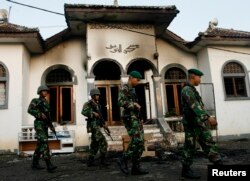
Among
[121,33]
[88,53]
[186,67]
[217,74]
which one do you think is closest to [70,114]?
[88,53]

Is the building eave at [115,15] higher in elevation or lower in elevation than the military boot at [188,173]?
higher

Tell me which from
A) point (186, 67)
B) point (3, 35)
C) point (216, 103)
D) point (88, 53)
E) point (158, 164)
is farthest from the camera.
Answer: point (186, 67)

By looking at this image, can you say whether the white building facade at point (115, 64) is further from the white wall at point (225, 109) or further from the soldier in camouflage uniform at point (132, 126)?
the soldier in camouflage uniform at point (132, 126)

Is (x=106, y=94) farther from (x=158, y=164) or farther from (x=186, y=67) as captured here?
(x=158, y=164)

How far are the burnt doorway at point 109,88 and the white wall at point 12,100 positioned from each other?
3564 millimetres

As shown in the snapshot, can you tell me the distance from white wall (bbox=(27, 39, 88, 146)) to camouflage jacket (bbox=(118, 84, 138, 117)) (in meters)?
7.69

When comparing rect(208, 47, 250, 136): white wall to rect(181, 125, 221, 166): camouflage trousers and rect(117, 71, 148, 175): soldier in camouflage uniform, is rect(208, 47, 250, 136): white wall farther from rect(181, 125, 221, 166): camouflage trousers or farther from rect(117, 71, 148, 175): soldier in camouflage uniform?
rect(181, 125, 221, 166): camouflage trousers

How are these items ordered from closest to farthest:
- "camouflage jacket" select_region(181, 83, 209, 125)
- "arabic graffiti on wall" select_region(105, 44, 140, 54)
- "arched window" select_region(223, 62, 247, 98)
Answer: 1. "camouflage jacket" select_region(181, 83, 209, 125)
2. "arabic graffiti on wall" select_region(105, 44, 140, 54)
3. "arched window" select_region(223, 62, 247, 98)

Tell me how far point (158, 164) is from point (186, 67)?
27.6 ft

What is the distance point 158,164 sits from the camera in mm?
6980

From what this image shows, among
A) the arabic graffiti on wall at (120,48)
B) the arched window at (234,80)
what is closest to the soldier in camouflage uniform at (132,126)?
the arabic graffiti on wall at (120,48)

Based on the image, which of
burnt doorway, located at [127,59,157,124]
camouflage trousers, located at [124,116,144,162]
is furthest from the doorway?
camouflage trousers, located at [124,116,144,162]

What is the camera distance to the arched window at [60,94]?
43.1ft

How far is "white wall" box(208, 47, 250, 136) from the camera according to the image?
43.7 feet
